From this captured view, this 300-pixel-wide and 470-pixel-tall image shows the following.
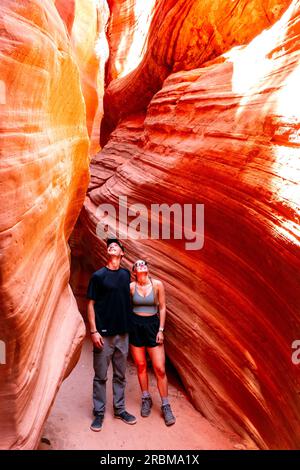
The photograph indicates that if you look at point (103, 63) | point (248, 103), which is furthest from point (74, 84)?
point (103, 63)

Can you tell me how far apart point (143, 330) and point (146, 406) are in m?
0.82

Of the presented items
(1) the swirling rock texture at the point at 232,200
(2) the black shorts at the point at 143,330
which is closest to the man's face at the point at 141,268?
(2) the black shorts at the point at 143,330

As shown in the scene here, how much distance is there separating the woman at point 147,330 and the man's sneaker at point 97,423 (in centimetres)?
47

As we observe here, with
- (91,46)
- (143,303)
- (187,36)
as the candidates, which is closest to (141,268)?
(143,303)

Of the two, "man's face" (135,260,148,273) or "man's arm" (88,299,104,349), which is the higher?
"man's face" (135,260,148,273)

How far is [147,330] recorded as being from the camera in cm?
402

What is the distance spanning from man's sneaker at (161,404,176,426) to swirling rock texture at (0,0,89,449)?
3.56ft

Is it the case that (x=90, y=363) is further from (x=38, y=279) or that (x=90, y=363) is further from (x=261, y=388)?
(x=38, y=279)

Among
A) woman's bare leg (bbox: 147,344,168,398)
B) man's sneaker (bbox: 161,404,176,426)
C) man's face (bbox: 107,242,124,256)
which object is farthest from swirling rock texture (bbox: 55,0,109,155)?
man's sneaker (bbox: 161,404,176,426)

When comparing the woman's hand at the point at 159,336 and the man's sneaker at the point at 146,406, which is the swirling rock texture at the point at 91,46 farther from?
the man's sneaker at the point at 146,406

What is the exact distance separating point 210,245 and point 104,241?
7.35 feet

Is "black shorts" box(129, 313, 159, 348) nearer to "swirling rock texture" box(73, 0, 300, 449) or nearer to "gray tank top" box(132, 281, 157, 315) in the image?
→ "gray tank top" box(132, 281, 157, 315)

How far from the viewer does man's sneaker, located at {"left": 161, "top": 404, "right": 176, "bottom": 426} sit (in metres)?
3.96

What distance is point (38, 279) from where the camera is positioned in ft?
9.23
